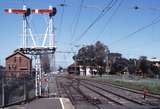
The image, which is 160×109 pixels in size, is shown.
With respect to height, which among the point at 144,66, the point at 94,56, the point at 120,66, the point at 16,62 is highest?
the point at 94,56

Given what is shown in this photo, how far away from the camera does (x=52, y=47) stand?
35625mm

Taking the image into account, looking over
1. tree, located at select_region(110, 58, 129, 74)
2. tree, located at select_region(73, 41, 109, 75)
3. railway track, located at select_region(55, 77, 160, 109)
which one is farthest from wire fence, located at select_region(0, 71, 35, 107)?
tree, located at select_region(73, 41, 109, 75)

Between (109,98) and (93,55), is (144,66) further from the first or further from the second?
(109,98)

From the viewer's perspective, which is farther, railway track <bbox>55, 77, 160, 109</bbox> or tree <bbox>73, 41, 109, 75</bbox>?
tree <bbox>73, 41, 109, 75</bbox>

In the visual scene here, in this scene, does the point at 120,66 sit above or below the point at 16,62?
above

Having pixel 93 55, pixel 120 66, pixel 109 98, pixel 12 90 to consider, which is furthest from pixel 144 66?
pixel 12 90

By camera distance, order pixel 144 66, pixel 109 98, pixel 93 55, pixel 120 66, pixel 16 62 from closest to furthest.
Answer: pixel 109 98
pixel 16 62
pixel 144 66
pixel 120 66
pixel 93 55

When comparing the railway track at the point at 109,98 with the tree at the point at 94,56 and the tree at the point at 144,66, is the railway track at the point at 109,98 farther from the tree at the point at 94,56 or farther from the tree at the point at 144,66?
the tree at the point at 94,56

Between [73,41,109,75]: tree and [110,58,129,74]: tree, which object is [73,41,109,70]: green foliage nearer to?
[73,41,109,75]: tree

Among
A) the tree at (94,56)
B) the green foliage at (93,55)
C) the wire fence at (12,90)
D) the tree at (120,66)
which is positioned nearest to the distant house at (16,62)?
the wire fence at (12,90)

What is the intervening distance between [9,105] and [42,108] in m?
1.92

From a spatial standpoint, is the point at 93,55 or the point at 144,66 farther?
the point at 93,55

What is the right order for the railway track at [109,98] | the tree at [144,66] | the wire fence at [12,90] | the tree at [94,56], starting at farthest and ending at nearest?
the tree at [94,56]
the tree at [144,66]
the railway track at [109,98]
the wire fence at [12,90]

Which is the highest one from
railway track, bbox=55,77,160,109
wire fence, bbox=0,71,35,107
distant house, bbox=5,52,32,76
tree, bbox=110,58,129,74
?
tree, bbox=110,58,129,74
